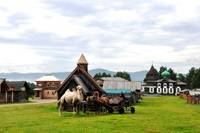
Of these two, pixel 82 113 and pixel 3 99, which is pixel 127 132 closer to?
pixel 82 113

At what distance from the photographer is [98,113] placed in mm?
45219

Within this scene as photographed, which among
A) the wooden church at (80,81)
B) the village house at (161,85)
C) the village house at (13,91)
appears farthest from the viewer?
the village house at (161,85)

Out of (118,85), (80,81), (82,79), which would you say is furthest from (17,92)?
(80,81)

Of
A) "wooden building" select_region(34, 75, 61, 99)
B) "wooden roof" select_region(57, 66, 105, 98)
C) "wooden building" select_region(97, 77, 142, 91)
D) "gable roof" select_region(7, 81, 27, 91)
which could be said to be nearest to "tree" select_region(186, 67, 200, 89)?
"wooden building" select_region(34, 75, 61, 99)

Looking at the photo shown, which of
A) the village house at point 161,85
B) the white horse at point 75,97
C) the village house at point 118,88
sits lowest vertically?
the white horse at point 75,97

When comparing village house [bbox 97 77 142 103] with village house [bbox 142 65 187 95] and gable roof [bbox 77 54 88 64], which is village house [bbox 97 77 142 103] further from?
village house [bbox 142 65 187 95]

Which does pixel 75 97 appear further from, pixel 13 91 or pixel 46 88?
pixel 46 88

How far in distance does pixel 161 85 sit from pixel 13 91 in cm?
8886

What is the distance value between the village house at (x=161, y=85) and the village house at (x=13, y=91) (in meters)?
78.9

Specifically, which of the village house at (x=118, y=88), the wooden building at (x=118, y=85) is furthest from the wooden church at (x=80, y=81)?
the wooden building at (x=118, y=85)

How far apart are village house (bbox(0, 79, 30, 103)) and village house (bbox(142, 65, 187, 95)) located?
78883 mm

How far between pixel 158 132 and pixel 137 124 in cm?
451

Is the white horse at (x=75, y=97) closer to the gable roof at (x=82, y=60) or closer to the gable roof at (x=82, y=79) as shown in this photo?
the gable roof at (x=82, y=79)

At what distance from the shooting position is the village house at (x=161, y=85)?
172m
